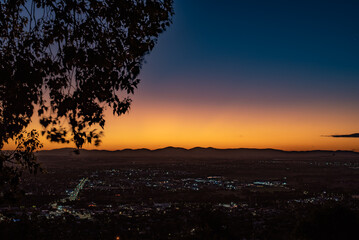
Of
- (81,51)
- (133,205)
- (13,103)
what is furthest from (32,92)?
(133,205)

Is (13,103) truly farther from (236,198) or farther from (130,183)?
(130,183)

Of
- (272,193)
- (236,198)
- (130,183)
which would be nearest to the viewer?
(236,198)

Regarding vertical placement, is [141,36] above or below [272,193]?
above

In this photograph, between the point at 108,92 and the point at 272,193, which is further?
the point at 272,193

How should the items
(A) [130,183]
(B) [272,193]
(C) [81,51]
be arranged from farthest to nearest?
(A) [130,183], (B) [272,193], (C) [81,51]

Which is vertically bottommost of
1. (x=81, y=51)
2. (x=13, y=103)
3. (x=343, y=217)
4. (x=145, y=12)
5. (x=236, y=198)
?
(x=236, y=198)

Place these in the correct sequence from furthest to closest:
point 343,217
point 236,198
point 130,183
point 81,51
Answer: point 130,183 < point 236,198 < point 343,217 < point 81,51

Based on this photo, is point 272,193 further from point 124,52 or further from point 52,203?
point 124,52

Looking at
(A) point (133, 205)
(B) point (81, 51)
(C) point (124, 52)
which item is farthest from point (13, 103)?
(A) point (133, 205)

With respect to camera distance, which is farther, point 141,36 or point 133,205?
point 133,205
